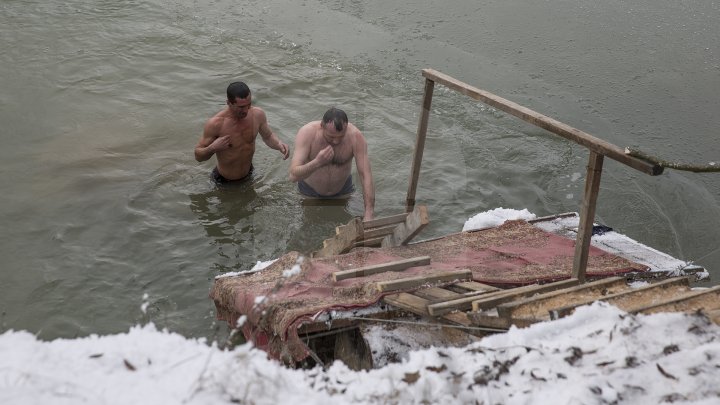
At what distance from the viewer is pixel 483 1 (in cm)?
1234

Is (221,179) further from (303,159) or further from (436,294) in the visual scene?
(436,294)

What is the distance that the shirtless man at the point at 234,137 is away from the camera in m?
7.20

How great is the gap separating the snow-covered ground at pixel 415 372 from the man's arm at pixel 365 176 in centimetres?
383

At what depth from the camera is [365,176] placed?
23.3 ft

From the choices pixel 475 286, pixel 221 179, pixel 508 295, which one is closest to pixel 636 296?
pixel 508 295

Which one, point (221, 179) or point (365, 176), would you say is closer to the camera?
point (365, 176)

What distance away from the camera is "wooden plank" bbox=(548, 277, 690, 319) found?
134 inches

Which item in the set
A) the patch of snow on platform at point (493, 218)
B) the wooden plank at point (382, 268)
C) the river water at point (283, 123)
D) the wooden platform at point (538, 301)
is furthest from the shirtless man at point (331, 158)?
the wooden platform at point (538, 301)

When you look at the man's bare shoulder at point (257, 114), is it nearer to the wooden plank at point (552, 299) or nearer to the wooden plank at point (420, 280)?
the wooden plank at point (420, 280)

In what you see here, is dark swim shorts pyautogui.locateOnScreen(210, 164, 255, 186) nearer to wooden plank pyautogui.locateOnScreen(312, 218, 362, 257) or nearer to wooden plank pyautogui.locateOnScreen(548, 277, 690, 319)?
wooden plank pyautogui.locateOnScreen(312, 218, 362, 257)

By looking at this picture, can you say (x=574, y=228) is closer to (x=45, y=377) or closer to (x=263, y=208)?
(x=263, y=208)

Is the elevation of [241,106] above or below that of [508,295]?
above

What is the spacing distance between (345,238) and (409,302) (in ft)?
4.96

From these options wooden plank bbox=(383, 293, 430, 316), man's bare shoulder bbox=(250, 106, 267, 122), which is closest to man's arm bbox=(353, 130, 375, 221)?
man's bare shoulder bbox=(250, 106, 267, 122)
